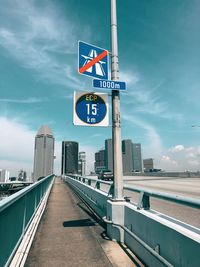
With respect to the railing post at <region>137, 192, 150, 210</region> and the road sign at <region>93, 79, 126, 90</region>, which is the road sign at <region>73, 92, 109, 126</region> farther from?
the railing post at <region>137, 192, 150, 210</region>

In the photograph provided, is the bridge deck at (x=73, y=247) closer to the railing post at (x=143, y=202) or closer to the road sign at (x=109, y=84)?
the railing post at (x=143, y=202)

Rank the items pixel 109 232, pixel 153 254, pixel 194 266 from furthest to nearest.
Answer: pixel 109 232 → pixel 153 254 → pixel 194 266

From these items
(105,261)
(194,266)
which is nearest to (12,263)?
(105,261)

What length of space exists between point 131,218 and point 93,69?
4.01 meters

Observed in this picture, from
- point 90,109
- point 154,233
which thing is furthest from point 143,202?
point 90,109

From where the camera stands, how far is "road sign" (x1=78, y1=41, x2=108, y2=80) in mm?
5805

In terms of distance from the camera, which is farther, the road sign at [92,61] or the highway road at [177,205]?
the highway road at [177,205]

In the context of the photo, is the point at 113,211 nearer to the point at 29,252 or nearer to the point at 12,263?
the point at 29,252

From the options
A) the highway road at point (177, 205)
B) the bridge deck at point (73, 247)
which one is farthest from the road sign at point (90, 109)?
the highway road at point (177, 205)

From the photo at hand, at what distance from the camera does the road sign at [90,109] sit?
227 inches

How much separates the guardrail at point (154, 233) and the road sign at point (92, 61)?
3419mm

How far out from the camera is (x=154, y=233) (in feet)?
12.2

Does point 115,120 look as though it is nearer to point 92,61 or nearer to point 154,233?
point 92,61

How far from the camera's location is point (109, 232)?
222 inches
